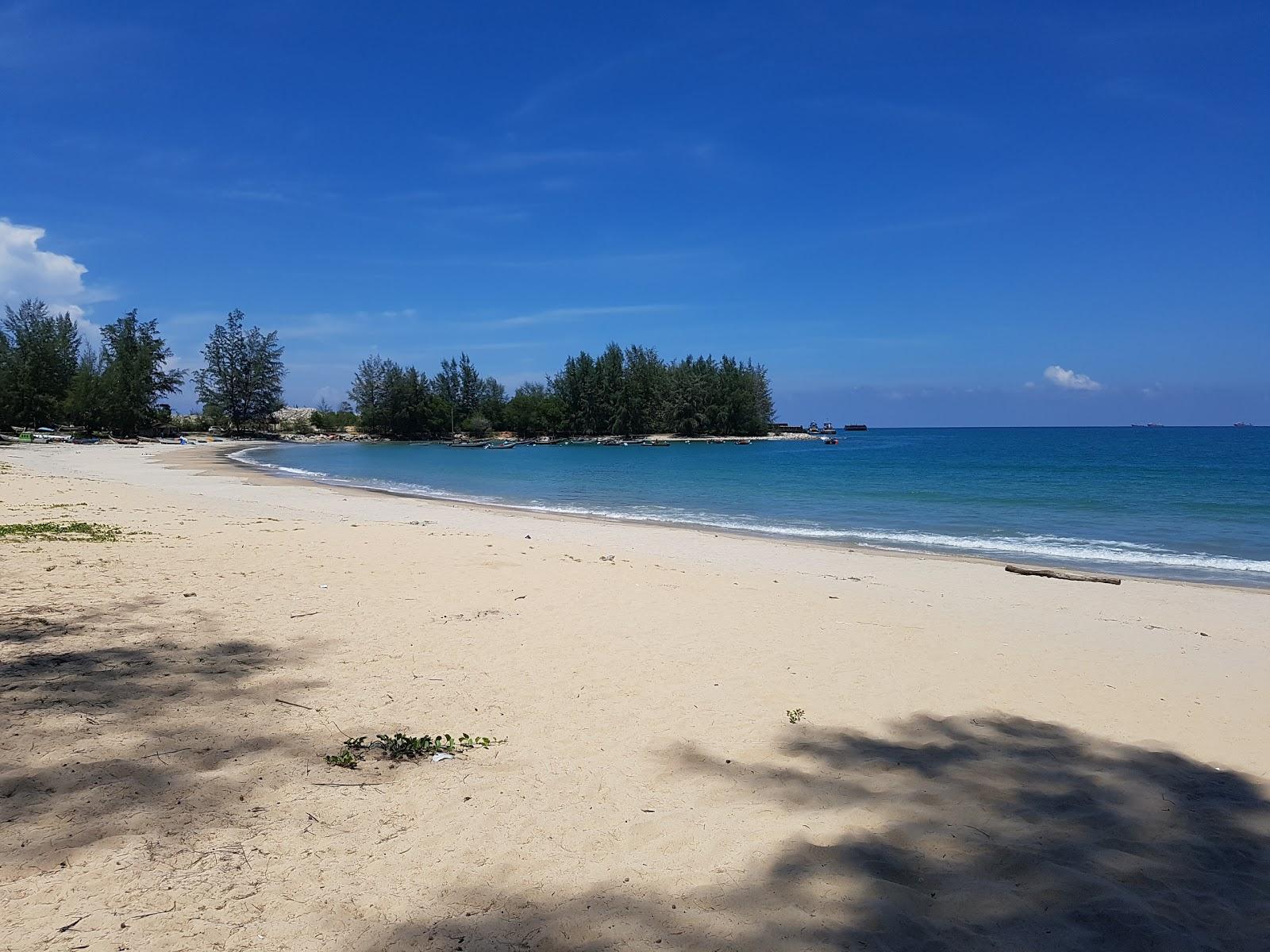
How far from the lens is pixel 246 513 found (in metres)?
17.5

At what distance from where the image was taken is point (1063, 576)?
12.3 m

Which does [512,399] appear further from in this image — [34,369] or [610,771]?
[610,771]

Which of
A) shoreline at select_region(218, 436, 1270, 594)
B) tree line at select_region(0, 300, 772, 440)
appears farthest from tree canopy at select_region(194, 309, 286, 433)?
shoreline at select_region(218, 436, 1270, 594)

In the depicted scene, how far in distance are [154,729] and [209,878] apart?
169 centimetres

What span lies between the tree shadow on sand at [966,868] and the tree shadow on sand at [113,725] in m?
1.65

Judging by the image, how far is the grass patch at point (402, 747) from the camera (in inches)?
165

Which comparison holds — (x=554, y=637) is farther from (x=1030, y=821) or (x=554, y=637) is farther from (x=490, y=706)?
(x=1030, y=821)

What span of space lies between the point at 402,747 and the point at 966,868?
3162mm

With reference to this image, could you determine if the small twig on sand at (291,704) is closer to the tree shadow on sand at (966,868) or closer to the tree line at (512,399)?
the tree shadow on sand at (966,868)

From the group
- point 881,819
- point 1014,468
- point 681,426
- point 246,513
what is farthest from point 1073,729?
point 681,426

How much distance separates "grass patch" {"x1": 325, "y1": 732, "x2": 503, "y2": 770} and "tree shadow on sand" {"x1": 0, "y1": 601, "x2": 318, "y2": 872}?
1.44 feet

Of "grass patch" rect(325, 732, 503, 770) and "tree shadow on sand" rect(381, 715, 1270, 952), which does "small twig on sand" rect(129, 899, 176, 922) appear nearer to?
"tree shadow on sand" rect(381, 715, 1270, 952)

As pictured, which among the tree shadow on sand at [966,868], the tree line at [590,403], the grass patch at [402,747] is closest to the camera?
the tree shadow on sand at [966,868]

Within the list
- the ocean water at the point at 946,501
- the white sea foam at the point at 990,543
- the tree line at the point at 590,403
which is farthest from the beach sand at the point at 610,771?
the tree line at the point at 590,403
